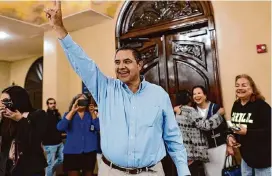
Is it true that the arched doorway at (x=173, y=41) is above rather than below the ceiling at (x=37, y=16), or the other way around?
below

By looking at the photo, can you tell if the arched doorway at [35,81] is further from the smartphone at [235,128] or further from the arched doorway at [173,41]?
the smartphone at [235,128]

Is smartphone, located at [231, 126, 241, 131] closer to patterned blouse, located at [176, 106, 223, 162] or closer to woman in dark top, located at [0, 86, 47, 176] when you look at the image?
patterned blouse, located at [176, 106, 223, 162]

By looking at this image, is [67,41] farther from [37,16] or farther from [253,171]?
[37,16]

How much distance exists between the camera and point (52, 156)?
344cm

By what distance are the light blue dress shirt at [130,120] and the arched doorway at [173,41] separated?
6.22 ft

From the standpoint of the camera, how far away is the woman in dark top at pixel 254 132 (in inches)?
79.6

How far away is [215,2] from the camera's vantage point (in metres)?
3.23

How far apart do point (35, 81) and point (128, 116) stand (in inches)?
200

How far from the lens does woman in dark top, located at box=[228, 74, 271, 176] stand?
202 centimetres

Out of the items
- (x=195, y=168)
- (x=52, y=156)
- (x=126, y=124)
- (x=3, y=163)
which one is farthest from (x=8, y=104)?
(x=52, y=156)

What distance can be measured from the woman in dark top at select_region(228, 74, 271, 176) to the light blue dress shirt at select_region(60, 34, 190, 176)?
3.23 ft

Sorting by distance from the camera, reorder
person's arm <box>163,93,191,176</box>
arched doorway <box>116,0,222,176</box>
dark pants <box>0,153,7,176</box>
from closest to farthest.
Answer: person's arm <box>163,93,191,176</box> < dark pants <box>0,153,7,176</box> < arched doorway <box>116,0,222,176</box>

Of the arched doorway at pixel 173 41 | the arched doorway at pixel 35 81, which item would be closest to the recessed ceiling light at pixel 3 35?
the arched doorway at pixel 35 81

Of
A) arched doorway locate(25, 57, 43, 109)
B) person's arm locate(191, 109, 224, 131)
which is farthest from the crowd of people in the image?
arched doorway locate(25, 57, 43, 109)
